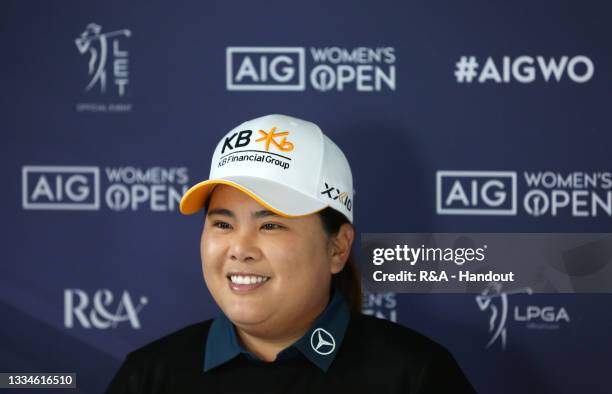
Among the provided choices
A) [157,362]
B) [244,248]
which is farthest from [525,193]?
[157,362]

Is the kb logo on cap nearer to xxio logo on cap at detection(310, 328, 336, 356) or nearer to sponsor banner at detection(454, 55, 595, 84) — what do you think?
xxio logo on cap at detection(310, 328, 336, 356)

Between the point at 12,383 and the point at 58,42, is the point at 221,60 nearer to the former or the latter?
the point at 58,42

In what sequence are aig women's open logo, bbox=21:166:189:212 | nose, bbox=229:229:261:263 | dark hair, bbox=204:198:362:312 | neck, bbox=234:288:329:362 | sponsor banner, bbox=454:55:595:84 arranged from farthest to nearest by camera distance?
1. aig women's open logo, bbox=21:166:189:212
2. sponsor banner, bbox=454:55:595:84
3. dark hair, bbox=204:198:362:312
4. neck, bbox=234:288:329:362
5. nose, bbox=229:229:261:263

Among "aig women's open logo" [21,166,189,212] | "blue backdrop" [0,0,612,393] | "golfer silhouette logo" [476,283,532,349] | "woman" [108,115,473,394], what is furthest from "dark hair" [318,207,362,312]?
"aig women's open logo" [21,166,189,212]

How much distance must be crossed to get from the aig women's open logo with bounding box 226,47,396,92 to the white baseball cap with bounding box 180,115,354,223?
0.48 metres

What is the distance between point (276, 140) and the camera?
1.54 meters

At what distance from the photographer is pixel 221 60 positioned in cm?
207

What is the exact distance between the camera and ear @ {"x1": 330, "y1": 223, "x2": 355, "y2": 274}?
1.59 metres

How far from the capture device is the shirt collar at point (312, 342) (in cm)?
153

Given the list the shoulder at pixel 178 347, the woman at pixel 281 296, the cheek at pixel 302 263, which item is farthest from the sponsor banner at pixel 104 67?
the cheek at pixel 302 263

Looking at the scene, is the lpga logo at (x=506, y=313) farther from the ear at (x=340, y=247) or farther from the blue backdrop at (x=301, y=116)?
the ear at (x=340, y=247)

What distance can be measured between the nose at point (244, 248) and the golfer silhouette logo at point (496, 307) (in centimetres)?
80

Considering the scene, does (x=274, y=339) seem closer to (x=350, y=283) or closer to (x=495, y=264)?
(x=350, y=283)

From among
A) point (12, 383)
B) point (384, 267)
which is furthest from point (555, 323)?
point (12, 383)
